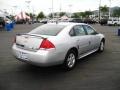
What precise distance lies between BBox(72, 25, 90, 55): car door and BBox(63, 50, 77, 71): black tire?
0.39 meters

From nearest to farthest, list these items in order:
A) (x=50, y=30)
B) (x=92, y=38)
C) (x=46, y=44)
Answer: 1. (x=46, y=44)
2. (x=50, y=30)
3. (x=92, y=38)

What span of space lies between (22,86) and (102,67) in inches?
115

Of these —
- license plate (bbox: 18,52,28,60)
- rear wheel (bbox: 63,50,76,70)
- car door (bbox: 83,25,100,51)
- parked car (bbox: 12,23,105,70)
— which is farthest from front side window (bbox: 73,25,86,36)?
license plate (bbox: 18,52,28,60)

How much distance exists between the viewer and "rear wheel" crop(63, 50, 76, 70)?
627 centimetres

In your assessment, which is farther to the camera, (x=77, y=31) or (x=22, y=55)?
(x=77, y=31)

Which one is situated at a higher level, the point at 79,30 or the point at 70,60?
the point at 79,30

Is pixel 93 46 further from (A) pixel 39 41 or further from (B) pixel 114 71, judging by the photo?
(A) pixel 39 41

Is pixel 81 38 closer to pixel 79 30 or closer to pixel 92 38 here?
pixel 79 30

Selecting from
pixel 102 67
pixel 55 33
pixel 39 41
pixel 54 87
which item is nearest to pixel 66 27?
pixel 55 33

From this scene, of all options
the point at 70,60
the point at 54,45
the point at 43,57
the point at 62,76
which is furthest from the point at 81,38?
the point at 43,57

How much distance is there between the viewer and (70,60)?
21.4 feet

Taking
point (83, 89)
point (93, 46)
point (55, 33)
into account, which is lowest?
point (83, 89)

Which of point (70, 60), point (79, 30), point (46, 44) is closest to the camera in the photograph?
point (46, 44)

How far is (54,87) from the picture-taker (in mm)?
5047
